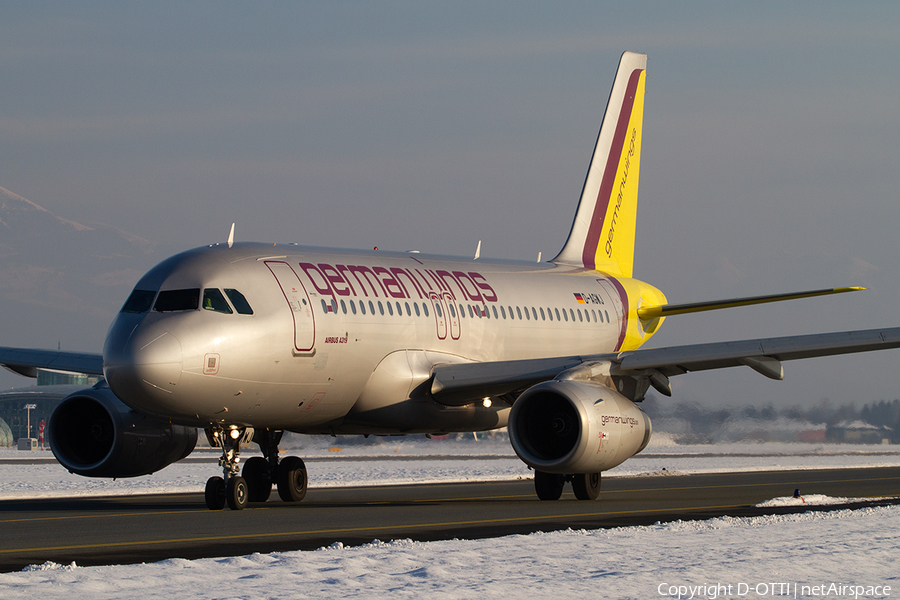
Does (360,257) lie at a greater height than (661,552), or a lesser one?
greater

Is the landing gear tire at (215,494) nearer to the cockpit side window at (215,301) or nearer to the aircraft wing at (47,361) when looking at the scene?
the cockpit side window at (215,301)

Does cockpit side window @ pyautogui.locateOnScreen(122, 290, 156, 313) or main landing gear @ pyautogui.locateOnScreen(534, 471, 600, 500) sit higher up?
cockpit side window @ pyautogui.locateOnScreen(122, 290, 156, 313)

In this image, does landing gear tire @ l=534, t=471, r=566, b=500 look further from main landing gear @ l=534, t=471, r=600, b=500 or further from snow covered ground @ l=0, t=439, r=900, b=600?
snow covered ground @ l=0, t=439, r=900, b=600

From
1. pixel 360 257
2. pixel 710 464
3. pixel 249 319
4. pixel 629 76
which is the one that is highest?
pixel 629 76

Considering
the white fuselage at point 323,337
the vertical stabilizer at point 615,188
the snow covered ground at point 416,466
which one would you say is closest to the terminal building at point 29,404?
the snow covered ground at point 416,466

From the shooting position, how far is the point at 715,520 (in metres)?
15.2

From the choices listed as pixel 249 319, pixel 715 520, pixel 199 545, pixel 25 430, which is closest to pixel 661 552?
pixel 715 520

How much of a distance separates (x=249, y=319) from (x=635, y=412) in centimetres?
627

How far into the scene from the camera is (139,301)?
57.7 feet

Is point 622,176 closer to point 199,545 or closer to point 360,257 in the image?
point 360,257

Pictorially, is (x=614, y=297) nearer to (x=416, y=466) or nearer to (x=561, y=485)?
(x=561, y=485)

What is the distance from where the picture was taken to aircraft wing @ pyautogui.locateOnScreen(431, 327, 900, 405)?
1950cm

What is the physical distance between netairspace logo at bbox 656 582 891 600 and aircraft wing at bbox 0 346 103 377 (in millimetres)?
14425

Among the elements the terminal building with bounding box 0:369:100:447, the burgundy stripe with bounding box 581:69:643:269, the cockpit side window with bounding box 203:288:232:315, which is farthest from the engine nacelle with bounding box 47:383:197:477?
the terminal building with bounding box 0:369:100:447
